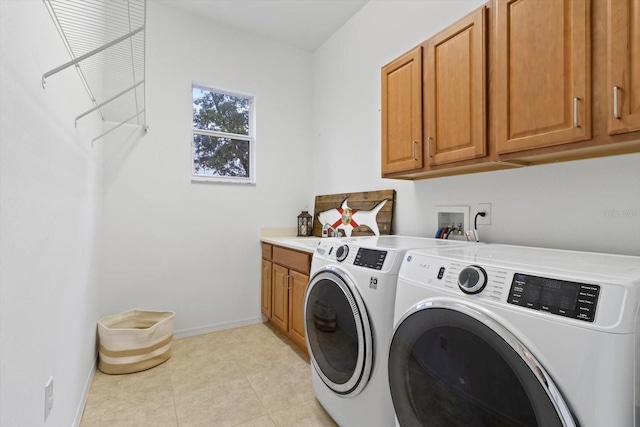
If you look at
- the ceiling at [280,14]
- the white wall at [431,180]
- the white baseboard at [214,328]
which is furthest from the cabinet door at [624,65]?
the white baseboard at [214,328]

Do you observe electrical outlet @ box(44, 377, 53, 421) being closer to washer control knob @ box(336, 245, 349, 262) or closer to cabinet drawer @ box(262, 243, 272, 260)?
washer control knob @ box(336, 245, 349, 262)

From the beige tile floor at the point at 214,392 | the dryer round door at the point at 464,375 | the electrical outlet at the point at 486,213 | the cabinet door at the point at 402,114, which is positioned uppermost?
the cabinet door at the point at 402,114

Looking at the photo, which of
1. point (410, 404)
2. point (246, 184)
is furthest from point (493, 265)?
point (246, 184)

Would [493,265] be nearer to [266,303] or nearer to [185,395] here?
[185,395]

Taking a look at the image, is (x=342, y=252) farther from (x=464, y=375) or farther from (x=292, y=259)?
(x=292, y=259)

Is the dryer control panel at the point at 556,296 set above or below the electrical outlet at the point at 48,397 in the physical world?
above

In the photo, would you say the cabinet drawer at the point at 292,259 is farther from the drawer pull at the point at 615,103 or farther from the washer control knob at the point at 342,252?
the drawer pull at the point at 615,103

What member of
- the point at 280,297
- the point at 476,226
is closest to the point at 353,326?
the point at 476,226

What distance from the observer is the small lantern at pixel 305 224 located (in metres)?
3.23

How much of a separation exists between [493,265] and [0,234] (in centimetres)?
133

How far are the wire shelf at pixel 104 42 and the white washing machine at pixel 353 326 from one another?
4.09 feet

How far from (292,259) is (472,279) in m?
1.69

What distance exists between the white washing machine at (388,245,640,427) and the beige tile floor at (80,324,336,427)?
898mm

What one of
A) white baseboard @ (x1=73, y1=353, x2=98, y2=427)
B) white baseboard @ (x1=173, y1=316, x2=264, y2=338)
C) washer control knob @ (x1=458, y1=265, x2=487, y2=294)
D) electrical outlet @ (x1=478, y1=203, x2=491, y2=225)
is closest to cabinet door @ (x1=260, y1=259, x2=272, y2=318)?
white baseboard @ (x1=173, y1=316, x2=264, y2=338)
